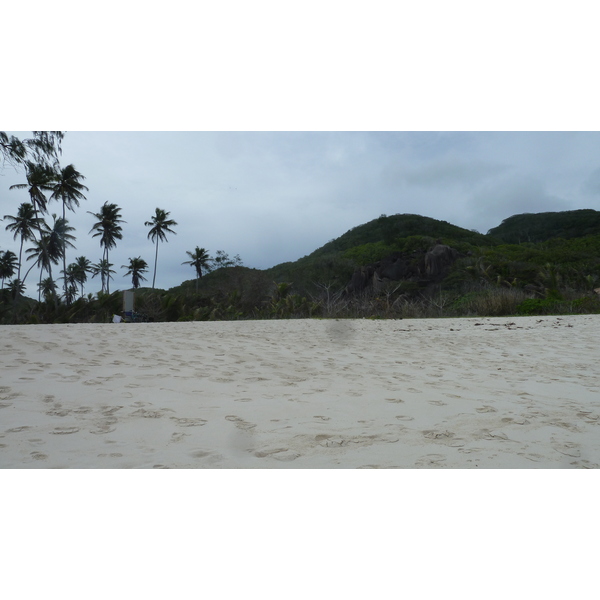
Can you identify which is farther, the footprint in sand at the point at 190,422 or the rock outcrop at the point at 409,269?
the rock outcrop at the point at 409,269

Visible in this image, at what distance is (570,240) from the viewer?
33.6m

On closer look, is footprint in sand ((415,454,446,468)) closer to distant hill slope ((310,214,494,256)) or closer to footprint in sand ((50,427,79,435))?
footprint in sand ((50,427,79,435))

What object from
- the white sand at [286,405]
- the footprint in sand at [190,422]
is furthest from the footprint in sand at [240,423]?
the footprint in sand at [190,422]

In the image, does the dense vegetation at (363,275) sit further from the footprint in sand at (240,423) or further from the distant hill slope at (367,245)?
the footprint in sand at (240,423)

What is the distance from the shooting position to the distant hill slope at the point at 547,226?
34.5m

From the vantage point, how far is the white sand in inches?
90.3

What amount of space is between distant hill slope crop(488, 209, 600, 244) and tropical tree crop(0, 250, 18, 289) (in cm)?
4391

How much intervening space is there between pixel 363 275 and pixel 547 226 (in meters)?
18.5

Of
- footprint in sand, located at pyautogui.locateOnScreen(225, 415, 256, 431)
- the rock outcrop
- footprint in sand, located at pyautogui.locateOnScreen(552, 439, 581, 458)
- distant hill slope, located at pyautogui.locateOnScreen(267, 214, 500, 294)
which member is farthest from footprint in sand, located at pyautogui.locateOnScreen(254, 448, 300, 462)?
the rock outcrop

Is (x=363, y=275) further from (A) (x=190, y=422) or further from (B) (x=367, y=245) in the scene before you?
(A) (x=190, y=422)

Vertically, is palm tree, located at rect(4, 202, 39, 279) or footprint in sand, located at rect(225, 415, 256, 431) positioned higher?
palm tree, located at rect(4, 202, 39, 279)

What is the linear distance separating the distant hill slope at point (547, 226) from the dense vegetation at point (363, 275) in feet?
0.34

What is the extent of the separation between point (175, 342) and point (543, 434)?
466 centimetres

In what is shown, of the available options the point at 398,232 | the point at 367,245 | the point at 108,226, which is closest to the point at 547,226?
the point at 398,232
